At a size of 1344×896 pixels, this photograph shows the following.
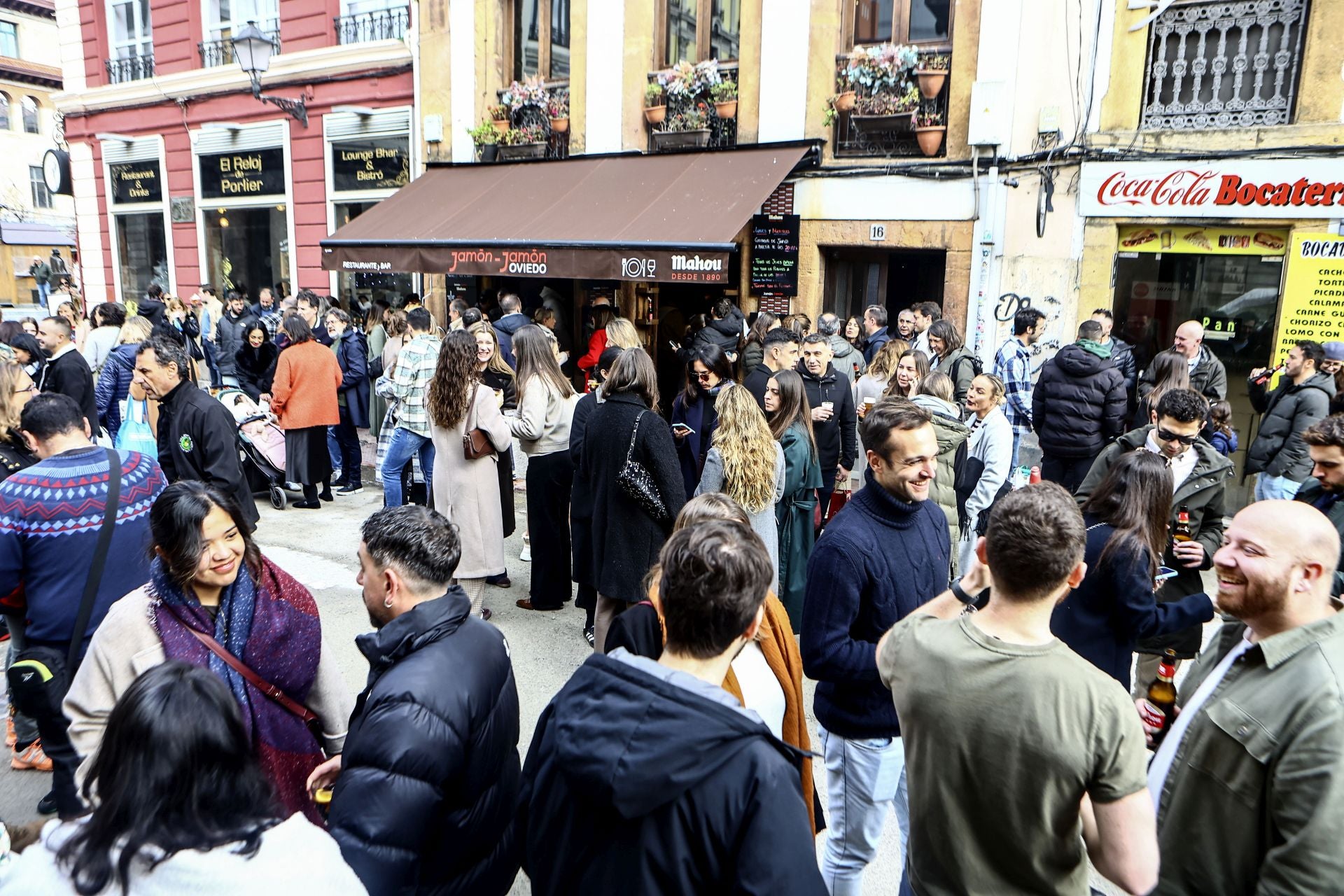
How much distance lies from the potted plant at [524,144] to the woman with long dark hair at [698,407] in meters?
7.98

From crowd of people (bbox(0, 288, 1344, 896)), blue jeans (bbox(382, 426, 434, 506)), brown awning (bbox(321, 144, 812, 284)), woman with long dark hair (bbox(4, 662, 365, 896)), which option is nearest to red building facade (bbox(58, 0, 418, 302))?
brown awning (bbox(321, 144, 812, 284))

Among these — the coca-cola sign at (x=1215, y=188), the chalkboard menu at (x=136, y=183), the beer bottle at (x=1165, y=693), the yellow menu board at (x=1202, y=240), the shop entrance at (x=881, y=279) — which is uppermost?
the chalkboard menu at (x=136, y=183)

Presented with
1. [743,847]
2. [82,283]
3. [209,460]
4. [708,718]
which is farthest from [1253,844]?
[82,283]

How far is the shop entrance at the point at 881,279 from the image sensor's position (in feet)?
33.8

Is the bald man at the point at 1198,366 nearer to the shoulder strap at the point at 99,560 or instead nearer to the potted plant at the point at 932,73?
the potted plant at the point at 932,73

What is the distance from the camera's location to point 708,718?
1.60 meters

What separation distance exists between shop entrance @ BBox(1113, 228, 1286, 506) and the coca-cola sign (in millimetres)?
Result: 379

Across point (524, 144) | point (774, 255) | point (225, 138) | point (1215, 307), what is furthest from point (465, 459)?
point (225, 138)

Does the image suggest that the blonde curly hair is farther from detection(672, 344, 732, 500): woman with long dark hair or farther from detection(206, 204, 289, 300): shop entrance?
detection(206, 204, 289, 300): shop entrance

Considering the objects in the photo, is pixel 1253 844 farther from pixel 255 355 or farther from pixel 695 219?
pixel 255 355

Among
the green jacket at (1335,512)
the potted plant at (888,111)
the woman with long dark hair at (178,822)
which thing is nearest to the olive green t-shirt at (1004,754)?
the woman with long dark hair at (178,822)

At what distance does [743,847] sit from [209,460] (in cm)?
393

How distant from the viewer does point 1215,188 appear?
328 inches

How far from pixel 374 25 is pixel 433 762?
14.4 m
